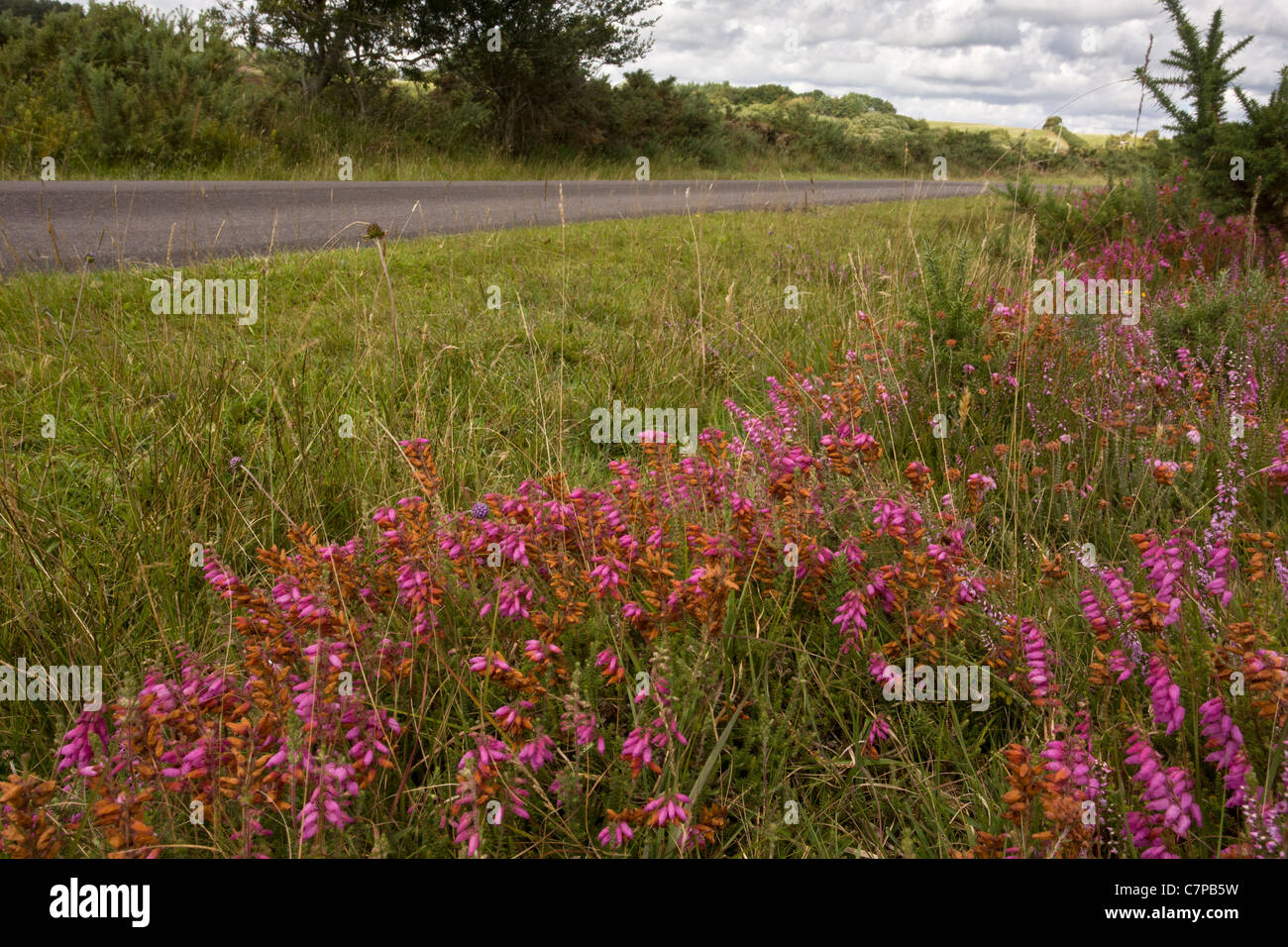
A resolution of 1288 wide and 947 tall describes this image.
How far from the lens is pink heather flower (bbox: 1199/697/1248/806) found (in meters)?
1.46

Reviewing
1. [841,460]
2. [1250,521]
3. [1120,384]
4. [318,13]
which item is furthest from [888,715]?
[318,13]

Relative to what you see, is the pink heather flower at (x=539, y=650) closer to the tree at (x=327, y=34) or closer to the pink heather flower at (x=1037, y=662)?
the pink heather flower at (x=1037, y=662)

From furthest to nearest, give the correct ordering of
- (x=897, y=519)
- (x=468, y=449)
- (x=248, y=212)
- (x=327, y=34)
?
(x=327, y=34), (x=248, y=212), (x=468, y=449), (x=897, y=519)

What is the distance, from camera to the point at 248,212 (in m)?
7.41

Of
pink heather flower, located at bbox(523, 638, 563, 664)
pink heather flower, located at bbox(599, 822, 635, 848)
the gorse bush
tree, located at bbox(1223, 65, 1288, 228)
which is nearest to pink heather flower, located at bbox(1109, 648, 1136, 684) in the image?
pink heather flower, located at bbox(599, 822, 635, 848)

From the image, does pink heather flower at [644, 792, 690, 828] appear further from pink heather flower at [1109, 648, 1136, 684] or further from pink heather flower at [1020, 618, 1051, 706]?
pink heather flower at [1109, 648, 1136, 684]

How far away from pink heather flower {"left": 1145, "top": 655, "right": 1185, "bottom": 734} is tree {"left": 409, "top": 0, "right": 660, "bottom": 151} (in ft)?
51.1

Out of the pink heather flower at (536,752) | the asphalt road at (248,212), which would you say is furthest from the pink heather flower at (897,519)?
the asphalt road at (248,212)

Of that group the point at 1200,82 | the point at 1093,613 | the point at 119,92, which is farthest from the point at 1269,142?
the point at 119,92

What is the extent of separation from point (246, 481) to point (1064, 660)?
271 cm

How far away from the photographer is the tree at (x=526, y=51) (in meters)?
14.9

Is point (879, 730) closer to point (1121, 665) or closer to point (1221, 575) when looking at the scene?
point (1121, 665)

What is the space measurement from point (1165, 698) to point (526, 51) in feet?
55.2
